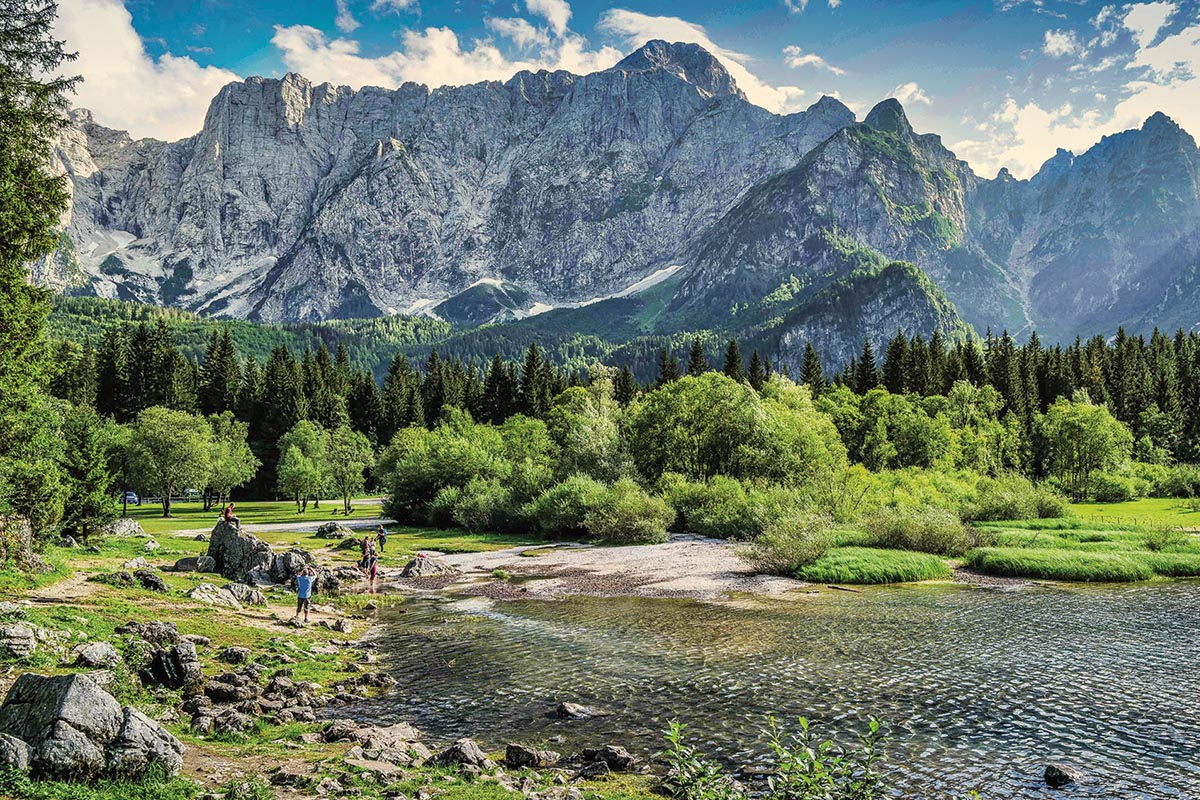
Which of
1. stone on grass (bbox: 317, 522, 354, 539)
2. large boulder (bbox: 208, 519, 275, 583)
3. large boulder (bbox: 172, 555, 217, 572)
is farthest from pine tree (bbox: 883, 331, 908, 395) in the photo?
large boulder (bbox: 172, 555, 217, 572)

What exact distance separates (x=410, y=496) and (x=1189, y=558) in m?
81.3

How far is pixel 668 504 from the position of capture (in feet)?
250

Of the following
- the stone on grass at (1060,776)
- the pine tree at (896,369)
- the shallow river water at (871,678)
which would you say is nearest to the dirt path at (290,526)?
the shallow river water at (871,678)

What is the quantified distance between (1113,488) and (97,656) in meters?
107

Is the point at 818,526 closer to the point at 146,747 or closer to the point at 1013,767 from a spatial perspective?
the point at 1013,767

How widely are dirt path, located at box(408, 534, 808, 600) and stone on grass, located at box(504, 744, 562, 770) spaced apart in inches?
993

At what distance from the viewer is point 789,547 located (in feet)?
166

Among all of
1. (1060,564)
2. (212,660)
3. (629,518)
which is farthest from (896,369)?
(212,660)

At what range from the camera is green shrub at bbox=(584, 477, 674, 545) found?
7031cm

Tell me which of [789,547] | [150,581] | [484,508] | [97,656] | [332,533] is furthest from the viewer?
[484,508]

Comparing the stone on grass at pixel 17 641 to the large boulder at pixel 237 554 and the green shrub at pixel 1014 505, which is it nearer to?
the large boulder at pixel 237 554

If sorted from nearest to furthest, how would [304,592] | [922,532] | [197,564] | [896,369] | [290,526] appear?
[304,592] < [197,564] < [922,532] < [290,526] < [896,369]

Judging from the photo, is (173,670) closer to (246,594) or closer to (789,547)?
(246,594)

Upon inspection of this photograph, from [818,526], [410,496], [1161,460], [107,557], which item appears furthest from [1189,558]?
[1161,460]
